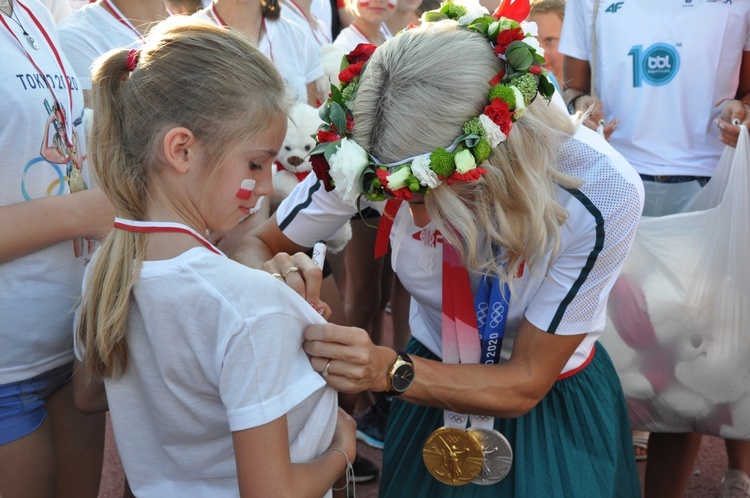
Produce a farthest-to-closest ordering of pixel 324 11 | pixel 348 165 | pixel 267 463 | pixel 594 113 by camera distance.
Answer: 1. pixel 324 11
2. pixel 594 113
3. pixel 348 165
4. pixel 267 463

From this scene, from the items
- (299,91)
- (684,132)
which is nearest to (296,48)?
(299,91)

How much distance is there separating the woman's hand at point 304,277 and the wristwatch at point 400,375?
191mm

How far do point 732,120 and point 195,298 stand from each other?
2124 millimetres

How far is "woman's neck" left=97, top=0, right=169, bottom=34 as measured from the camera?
2672 mm

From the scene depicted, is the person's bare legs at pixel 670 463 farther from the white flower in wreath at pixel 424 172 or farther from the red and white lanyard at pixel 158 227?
the red and white lanyard at pixel 158 227

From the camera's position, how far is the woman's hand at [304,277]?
66.1 inches

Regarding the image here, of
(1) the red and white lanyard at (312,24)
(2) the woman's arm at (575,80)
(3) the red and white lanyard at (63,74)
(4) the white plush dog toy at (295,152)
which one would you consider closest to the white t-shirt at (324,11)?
(1) the red and white lanyard at (312,24)

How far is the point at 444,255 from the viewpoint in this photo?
1.85 meters

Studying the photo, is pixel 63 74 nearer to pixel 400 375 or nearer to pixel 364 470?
pixel 400 375

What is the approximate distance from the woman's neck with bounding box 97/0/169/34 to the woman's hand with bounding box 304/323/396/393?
1.64 meters

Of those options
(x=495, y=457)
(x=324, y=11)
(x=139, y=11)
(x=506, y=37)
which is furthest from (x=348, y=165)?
(x=324, y=11)

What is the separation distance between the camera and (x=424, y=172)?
5.03ft

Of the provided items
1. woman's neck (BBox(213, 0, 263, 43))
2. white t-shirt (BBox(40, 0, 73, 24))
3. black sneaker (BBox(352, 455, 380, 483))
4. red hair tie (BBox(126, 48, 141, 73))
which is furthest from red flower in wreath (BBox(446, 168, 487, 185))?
white t-shirt (BBox(40, 0, 73, 24))

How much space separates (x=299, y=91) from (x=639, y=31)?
1.38 metres
